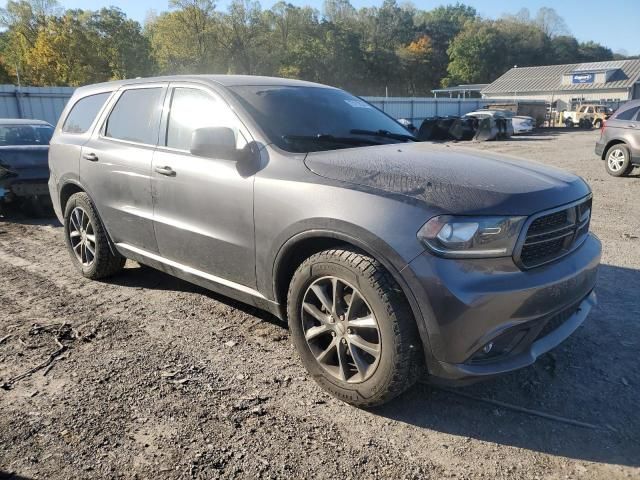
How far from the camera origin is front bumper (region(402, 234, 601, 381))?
93.7 inches

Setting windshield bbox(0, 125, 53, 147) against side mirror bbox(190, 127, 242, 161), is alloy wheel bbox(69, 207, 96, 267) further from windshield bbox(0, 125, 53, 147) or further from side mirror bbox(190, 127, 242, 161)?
windshield bbox(0, 125, 53, 147)

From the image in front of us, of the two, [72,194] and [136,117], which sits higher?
[136,117]

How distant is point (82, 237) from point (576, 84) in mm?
60834

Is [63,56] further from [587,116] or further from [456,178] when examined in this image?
[456,178]

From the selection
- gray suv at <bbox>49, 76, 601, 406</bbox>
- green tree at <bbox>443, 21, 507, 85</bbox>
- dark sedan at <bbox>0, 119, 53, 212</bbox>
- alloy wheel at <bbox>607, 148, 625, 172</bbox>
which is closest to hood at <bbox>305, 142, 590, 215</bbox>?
gray suv at <bbox>49, 76, 601, 406</bbox>

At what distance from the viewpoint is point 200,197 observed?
3424 mm

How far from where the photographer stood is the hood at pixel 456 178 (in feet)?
8.20

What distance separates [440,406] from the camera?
2863 mm

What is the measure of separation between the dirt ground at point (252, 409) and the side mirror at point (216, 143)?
1315mm

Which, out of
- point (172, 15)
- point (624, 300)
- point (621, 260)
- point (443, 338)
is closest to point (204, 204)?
point (443, 338)

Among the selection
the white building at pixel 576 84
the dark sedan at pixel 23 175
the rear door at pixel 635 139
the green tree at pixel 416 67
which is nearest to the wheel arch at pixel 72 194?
the dark sedan at pixel 23 175

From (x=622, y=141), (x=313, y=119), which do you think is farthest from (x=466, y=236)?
(x=622, y=141)

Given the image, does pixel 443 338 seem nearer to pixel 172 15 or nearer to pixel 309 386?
pixel 309 386

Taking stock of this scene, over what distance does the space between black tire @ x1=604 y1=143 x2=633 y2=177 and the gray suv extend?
31.7 ft
